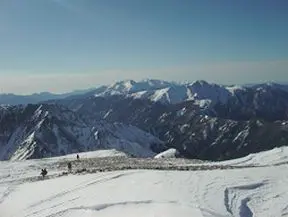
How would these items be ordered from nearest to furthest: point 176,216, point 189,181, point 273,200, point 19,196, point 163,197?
point 176,216
point 163,197
point 273,200
point 189,181
point 19,196

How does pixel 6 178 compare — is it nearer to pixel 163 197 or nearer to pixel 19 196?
pixel 19 196

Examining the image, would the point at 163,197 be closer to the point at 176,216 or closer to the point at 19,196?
the point at 176,216

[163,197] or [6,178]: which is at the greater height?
[163,197]

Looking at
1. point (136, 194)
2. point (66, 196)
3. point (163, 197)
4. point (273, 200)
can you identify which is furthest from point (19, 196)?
point (273, 200)

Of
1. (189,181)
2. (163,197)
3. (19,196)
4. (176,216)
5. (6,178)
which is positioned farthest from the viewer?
(6,178)

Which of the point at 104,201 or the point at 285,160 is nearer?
the point at 104,201

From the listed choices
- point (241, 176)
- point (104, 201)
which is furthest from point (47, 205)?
point (241, 176)
